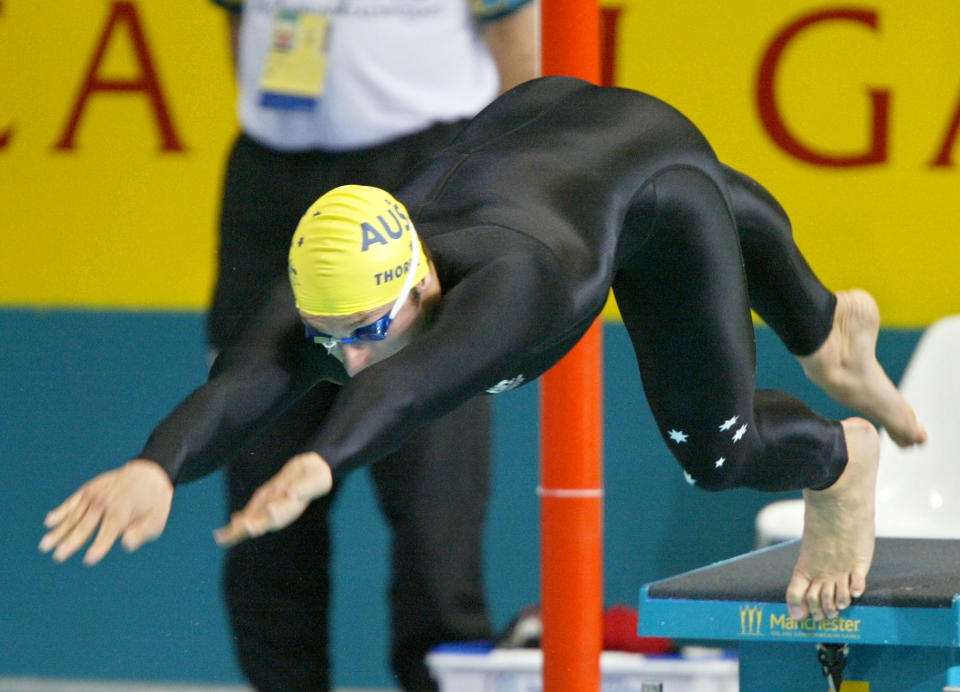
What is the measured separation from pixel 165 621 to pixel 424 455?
1.45 m

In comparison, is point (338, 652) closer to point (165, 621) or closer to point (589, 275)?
point (165, 621)

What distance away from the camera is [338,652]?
4.42 meters

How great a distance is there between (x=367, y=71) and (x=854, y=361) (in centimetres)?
115

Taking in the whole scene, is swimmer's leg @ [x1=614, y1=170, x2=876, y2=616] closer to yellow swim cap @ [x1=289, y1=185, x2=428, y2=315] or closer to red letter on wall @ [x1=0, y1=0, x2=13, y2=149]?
yellow swim cap @ [x1=289, y1=185, x2=428, y2=315]

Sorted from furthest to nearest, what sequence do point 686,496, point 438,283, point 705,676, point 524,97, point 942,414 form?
1. point 686,496
2. point 942,414
3. point 705,676
4. point 524,97
5. point 438,283

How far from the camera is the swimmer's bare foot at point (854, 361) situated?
2.98 meters

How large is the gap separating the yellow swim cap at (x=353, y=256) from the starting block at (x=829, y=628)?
971mm

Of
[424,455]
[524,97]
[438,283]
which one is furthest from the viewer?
[424,455]

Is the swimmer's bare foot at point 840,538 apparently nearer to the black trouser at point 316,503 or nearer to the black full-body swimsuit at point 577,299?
the black full-body swimsuit at point 577,299

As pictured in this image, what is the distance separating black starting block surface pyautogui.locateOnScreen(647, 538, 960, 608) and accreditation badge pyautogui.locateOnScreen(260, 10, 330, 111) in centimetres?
A: 121

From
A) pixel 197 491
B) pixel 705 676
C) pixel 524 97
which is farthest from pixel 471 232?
pixel 197 491

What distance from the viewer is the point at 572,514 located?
10.9 feet

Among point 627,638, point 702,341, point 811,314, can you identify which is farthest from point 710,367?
point 627,638

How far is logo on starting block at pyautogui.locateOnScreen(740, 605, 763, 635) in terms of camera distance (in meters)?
2.79
